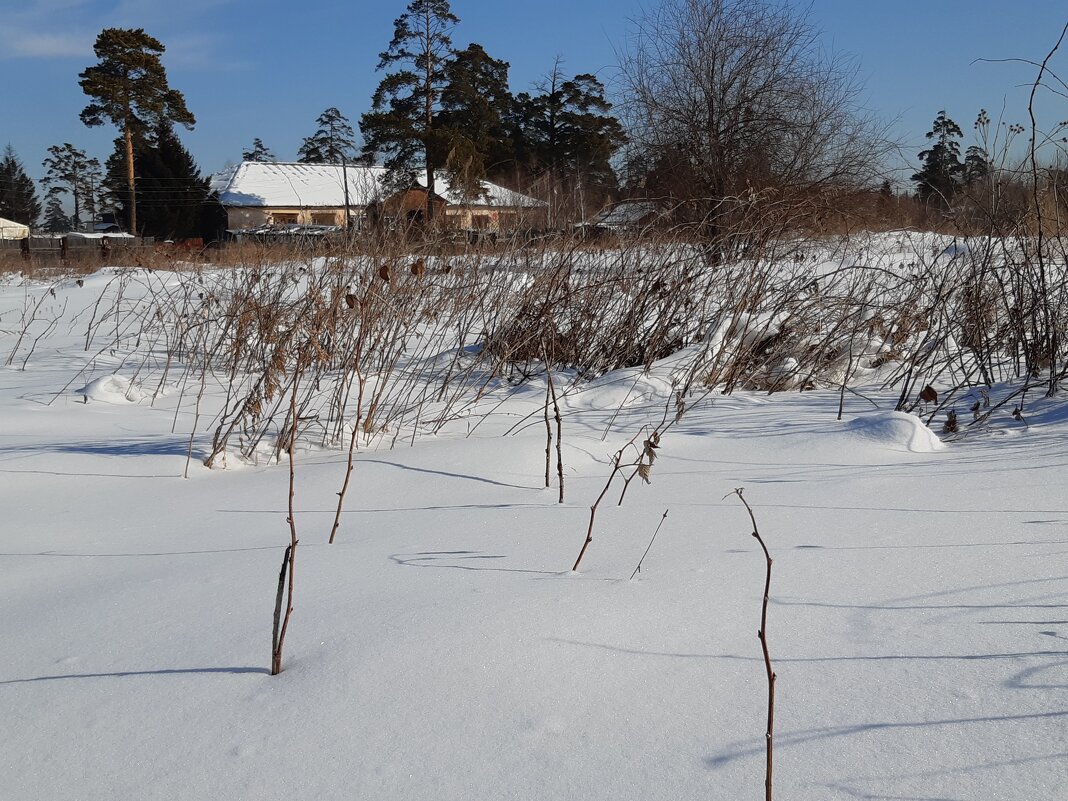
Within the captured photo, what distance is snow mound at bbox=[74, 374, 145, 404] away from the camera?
12.6 feet

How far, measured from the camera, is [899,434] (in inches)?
97.7

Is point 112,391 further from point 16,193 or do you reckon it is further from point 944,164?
point 16,193

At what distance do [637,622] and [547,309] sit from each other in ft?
9.68

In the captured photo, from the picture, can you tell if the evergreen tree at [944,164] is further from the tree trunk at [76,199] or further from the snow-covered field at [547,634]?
the tree trunk at [76,199]

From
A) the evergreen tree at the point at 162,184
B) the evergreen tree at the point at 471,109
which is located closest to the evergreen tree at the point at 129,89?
the evergreen tree at the point at 162,184

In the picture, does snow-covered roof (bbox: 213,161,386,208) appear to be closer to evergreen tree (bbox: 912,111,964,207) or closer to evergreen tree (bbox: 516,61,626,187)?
evergreen tree (bbox: 516,61,626,187)

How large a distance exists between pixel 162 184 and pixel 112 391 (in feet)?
115

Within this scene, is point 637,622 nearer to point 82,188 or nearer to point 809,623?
point 809,623

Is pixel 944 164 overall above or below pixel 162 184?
below


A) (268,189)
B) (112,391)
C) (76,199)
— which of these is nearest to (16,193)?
(76,199)

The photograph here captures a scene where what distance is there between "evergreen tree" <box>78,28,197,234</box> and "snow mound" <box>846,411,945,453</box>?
3268 centimetres

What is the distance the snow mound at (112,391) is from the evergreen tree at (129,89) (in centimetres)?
3013

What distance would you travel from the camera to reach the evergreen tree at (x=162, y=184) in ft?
113

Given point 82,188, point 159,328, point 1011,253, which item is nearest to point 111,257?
point 159,328
